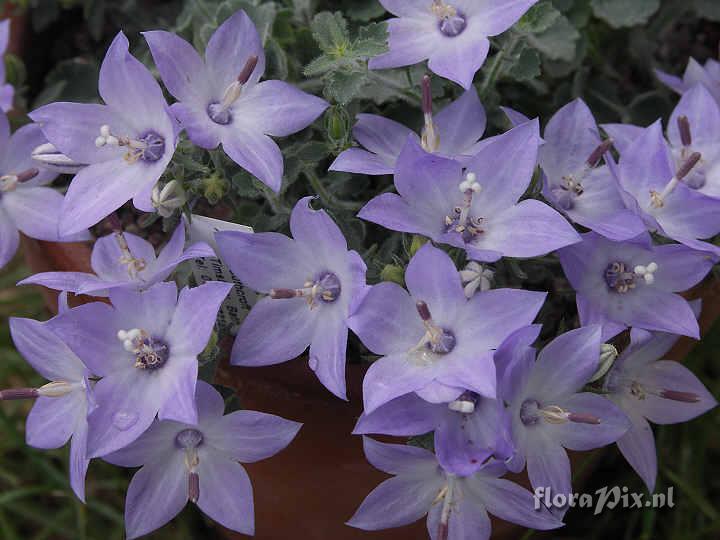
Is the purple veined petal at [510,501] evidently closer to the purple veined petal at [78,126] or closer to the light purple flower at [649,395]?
the light purple flower at [649,395]

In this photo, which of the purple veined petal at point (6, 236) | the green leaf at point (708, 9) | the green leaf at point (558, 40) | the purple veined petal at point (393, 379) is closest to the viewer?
the purple veined petal at point (393, 379)

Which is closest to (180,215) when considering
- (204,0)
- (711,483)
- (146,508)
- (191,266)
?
(191,266)

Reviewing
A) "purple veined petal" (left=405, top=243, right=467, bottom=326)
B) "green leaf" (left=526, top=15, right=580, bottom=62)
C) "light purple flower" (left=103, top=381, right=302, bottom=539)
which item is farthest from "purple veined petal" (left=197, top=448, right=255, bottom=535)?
"green leaf" (left=526, top=15, right=580, bottom=62)

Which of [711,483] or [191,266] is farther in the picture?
[711,483]

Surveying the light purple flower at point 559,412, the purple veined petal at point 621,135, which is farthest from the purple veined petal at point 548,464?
the purple veined petal at point 621,135

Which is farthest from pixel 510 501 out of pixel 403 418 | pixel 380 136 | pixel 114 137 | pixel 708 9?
pixel 708 9

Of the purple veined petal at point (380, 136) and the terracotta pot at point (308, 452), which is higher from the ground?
the purple veined petal at point (380, 136)

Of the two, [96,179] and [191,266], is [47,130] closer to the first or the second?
[96,179]
